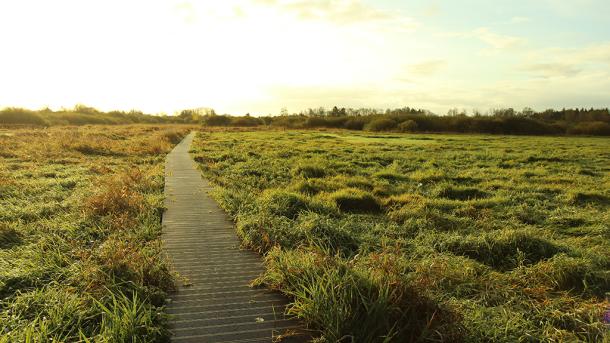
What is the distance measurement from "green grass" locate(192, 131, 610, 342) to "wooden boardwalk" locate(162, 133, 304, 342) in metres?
0.28

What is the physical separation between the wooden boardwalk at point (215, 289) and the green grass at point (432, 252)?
0.28m

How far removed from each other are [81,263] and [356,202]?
22.2 feet

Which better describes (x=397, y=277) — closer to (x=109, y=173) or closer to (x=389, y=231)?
(x=389, y=231)

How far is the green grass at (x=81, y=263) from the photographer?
12.4ft

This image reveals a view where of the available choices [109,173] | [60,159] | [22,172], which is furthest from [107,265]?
[60,159]

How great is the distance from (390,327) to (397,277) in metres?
0.60

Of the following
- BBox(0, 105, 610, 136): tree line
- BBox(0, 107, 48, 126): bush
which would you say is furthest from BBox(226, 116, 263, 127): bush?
BBox(0, 107, 48, 126): bush

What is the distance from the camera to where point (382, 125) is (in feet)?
222

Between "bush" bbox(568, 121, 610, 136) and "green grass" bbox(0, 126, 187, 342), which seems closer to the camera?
"green grass" bbox(0, 126, 187, 342)

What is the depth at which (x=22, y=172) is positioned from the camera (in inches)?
526

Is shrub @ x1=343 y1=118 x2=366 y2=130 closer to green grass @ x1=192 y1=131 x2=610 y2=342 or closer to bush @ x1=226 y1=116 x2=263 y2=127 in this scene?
bush @ x1=226 y1=116 x2=263 y2=127

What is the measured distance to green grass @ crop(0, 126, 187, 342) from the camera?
3.77 m

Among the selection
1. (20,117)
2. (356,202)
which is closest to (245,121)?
(20,117)

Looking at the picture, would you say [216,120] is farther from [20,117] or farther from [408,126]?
[408,126]
